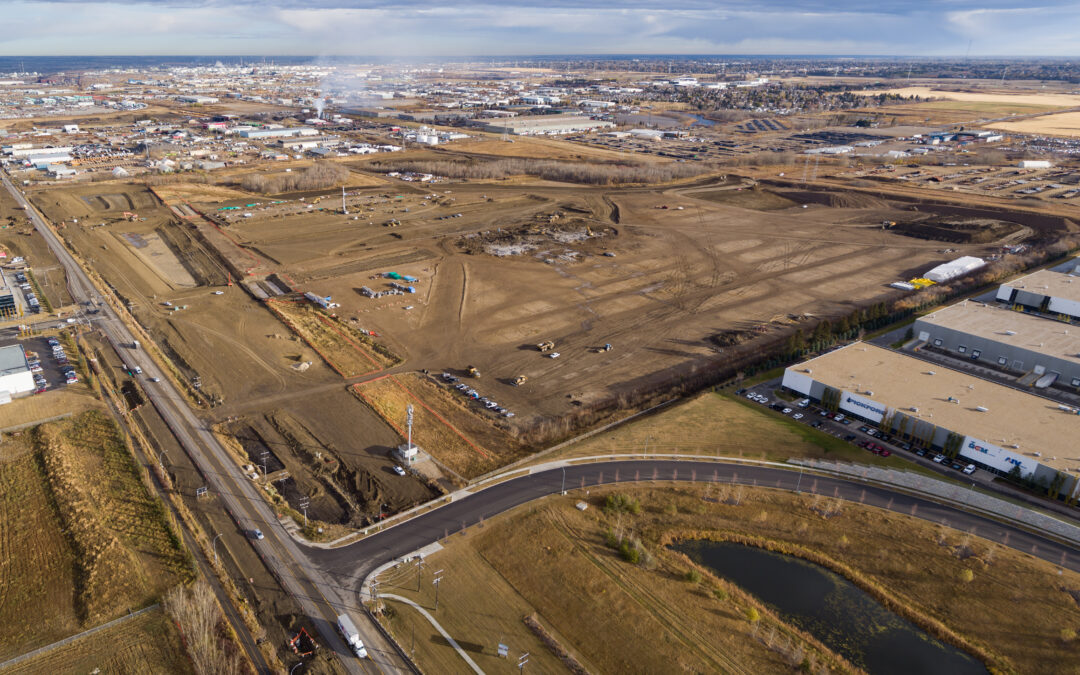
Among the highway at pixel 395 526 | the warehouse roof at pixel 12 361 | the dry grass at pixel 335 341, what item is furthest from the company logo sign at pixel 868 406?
the warehouse roof at pixel 12 361

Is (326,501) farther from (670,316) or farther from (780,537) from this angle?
(670,316)

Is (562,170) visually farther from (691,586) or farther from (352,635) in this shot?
(352,635)

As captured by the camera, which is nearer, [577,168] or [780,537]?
[780,537]

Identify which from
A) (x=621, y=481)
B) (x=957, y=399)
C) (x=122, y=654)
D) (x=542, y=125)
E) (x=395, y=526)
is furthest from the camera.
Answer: (x=542, y=125)

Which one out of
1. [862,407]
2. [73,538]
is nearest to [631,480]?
[862,407]

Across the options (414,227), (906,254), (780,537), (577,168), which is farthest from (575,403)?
(577,168)

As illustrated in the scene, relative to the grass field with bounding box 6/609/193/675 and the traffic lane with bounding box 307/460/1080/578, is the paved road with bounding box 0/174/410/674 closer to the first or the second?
the traffic lane with bounding box 307/460/1080/578

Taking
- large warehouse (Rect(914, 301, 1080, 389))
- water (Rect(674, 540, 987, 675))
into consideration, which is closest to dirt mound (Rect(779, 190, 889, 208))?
large warehouse (Rect(914, 301, 1080, 389))
